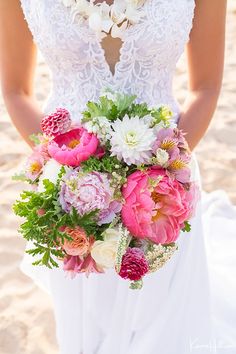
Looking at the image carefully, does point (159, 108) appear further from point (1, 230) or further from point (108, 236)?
point (1, 230)

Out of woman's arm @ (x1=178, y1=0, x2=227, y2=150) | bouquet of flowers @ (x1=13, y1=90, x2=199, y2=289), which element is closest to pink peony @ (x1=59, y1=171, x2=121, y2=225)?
bouquet of flowers @ (x1=13, y1=90, x2=199, y2=289)

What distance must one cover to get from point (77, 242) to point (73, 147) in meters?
0.28

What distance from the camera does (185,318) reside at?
2.89 m

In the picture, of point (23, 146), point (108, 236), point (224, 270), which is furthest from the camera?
point (23, 146)

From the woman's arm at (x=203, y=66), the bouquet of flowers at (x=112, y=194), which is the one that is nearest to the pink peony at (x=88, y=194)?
the bouquet of flowers at (x=112, y=194)

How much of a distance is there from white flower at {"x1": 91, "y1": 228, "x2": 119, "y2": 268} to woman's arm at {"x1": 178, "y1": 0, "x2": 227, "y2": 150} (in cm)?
88

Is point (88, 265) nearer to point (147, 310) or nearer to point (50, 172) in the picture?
point (50, 172)

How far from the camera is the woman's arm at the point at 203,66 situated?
7.63 ft

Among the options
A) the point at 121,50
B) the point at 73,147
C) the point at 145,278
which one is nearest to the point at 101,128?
the point at 73,147

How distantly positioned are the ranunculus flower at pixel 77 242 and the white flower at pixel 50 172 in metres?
0.16

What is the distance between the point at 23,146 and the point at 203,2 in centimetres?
320

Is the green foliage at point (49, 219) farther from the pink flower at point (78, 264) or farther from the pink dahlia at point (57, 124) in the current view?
the pink dahlia at point (57, 124)

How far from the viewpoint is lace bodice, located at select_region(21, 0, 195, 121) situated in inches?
87.0

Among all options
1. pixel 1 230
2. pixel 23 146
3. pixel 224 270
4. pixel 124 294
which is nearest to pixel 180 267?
pixel 124 294
